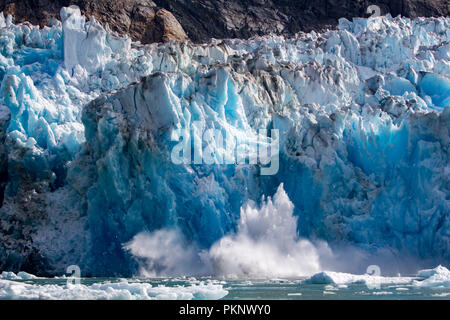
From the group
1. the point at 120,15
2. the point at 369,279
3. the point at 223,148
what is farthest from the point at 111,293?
the point at 120,15

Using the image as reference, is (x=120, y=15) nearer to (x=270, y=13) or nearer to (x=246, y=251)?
(x=270, y=13)

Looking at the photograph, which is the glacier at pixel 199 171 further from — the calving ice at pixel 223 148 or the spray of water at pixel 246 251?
the spray of water at pixel 246 251

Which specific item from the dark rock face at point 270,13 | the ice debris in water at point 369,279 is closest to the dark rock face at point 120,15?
the dark rock face at point 270,13

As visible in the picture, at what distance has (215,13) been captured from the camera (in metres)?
45.1

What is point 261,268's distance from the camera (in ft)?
73.2

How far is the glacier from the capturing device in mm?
22891

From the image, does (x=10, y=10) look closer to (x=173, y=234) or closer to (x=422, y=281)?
(x=173, y=234)

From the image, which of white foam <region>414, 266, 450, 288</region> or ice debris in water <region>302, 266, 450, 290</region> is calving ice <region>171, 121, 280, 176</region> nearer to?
ice debris in water <region>302, 266, 450, 290</region>

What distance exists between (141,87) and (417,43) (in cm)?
1456
